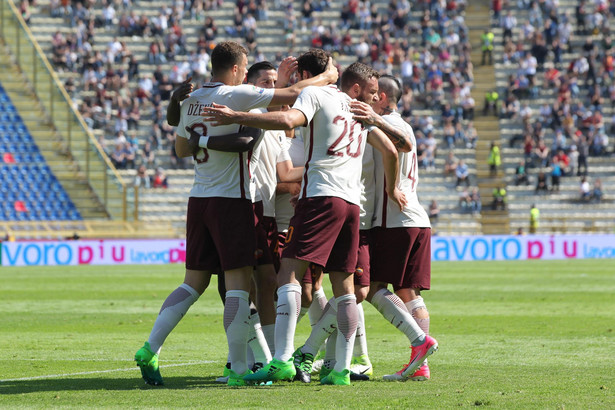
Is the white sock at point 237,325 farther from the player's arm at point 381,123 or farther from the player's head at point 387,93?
the player's head at point 387,93

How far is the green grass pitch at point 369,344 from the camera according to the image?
6.59m

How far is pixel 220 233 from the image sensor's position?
7.21 meters

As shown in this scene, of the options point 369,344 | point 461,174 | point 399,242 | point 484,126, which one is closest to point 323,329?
point 399,242

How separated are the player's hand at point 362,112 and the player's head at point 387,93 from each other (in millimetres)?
634

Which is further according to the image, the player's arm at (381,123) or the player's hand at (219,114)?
the player's arm at (381,123)

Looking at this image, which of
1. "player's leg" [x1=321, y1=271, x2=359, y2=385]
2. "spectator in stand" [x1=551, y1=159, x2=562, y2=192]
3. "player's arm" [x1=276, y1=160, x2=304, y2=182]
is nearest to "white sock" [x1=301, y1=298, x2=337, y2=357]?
"player's leg" [x1=321, y1=271, x2=359, y2=385]

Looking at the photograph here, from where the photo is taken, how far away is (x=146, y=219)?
108 ft

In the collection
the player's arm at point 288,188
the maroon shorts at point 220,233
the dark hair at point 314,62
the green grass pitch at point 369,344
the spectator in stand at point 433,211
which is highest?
the dark hair at point 314,62

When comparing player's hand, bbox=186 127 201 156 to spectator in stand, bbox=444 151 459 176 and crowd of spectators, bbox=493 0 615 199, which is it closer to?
spectator in stand, bbox=444 151 459 176

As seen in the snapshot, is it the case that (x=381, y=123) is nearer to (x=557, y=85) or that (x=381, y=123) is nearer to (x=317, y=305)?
(x=317, y=305)

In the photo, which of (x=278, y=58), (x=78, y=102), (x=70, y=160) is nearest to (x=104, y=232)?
(x=70, y=160)

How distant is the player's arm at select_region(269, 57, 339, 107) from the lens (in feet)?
23.7

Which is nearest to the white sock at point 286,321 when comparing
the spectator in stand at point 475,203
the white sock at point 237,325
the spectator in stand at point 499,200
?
the white sock at point 237,325

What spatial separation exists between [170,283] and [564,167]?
2226cm
